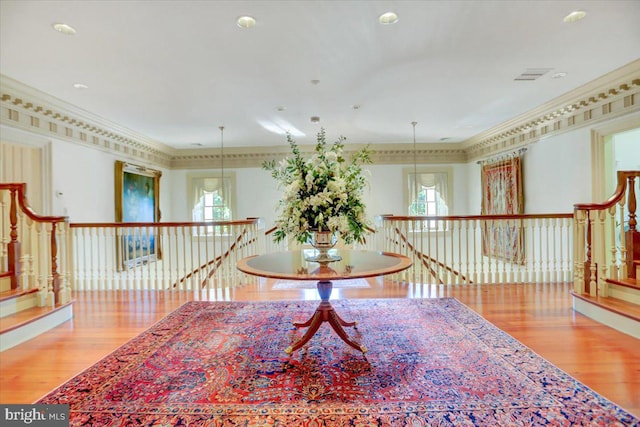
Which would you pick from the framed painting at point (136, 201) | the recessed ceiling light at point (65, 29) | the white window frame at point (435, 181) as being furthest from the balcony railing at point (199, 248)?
the white window frame at point (435, 181)

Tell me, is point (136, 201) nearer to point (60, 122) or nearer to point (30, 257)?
point (60, 122)

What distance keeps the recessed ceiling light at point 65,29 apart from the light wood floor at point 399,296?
2697 mm

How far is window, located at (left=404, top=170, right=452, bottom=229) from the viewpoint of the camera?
823 centimetres

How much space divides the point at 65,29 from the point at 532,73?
15.8 ft

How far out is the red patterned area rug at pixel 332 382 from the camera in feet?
5.77

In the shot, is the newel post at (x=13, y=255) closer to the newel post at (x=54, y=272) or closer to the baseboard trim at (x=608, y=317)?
the newel post at (x=54, y=272)

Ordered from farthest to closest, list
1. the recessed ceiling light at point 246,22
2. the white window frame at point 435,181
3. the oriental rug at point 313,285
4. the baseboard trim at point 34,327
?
the white window frame at point 435,181
the oriental rug at point 313,285
the baseboard trim at point 34,327
the recessed ceiling light at point 246,22

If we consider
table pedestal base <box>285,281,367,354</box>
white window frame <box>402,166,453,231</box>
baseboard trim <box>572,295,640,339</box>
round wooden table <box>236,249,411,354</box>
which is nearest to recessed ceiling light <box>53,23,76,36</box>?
round wooden table <box>236,249,411,354</box>

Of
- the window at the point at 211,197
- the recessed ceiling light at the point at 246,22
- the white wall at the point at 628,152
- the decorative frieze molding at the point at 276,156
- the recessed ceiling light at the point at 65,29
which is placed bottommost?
the window at the point at 211,197

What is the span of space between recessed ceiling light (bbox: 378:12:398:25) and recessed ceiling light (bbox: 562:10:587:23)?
142cm

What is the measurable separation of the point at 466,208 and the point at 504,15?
6.23m

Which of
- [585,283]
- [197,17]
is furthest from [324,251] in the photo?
[585,283]

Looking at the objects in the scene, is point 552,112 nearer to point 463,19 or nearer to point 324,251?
point 463,19

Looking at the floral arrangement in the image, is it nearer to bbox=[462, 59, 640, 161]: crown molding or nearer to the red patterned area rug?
the red patterned area rug
